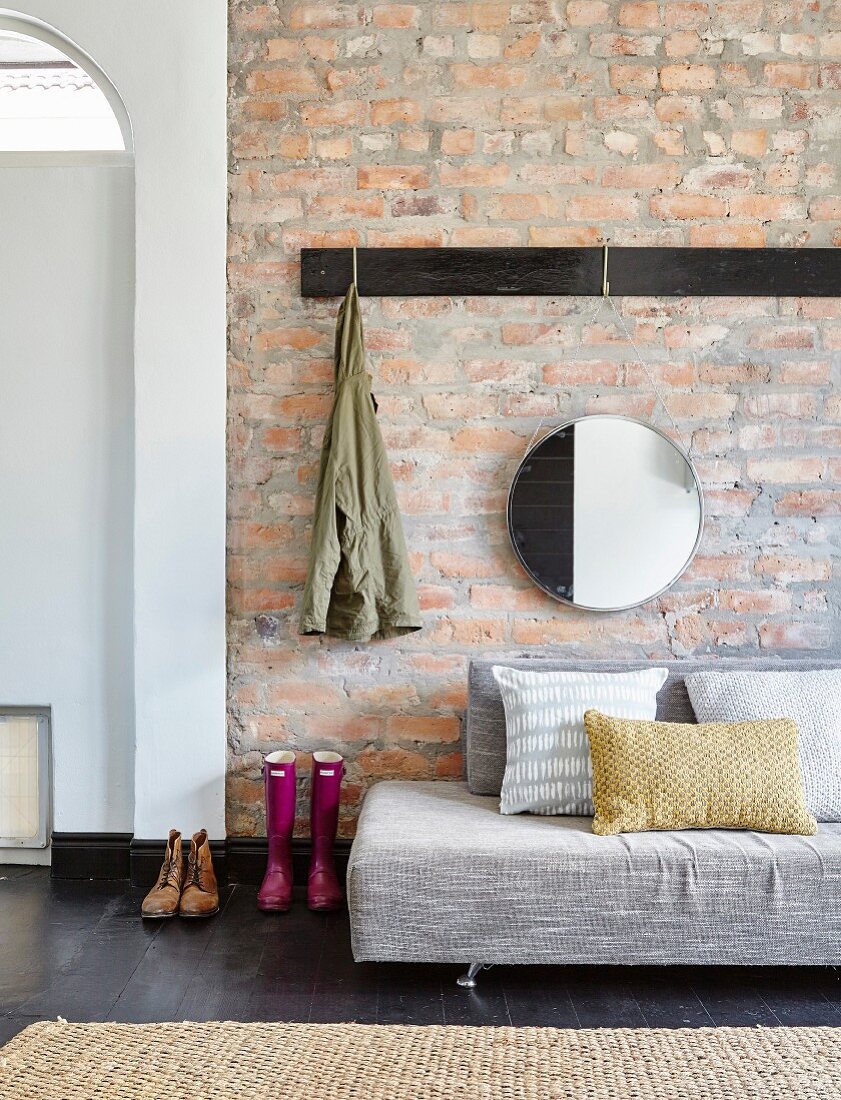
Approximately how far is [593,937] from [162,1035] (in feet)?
3.13

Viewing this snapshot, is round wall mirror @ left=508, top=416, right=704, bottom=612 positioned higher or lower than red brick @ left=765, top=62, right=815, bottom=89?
lower

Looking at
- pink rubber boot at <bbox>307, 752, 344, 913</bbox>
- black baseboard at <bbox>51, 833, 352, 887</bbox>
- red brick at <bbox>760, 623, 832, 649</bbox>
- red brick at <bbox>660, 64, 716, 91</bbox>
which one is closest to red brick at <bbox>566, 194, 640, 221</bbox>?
red brick at <bbox>660, 64, 716, 91</bbox>

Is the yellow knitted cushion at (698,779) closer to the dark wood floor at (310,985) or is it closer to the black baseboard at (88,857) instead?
the dark wood floor at (310,985)

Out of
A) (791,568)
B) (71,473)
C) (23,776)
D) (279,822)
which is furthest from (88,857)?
(791,568)

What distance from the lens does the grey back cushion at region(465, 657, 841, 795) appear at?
2.58 metres

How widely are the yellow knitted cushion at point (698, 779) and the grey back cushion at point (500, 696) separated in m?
0.30

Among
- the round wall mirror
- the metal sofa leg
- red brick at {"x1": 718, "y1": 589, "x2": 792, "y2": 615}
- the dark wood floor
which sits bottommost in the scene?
the dark wood floor

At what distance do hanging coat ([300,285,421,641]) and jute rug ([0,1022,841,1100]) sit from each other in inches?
43.4

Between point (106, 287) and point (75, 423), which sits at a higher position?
point (106, 287)

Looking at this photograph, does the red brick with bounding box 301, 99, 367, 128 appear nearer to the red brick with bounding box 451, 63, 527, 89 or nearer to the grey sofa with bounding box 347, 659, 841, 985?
the red brick with bounding box 451, 63, 527, 89

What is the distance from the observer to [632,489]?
9.23 ft

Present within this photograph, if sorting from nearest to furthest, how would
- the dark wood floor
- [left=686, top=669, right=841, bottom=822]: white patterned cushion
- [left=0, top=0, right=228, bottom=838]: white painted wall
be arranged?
the dark wood floor
[left=686, top=669, right=841, bottom=822]: white patterned cushion
[left=0, top=0, right=228, bottom=838]: white painted wall

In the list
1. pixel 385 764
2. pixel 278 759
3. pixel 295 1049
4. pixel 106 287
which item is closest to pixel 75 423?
pixel 106 287

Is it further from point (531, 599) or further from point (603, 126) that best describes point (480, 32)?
point (531, 599)
